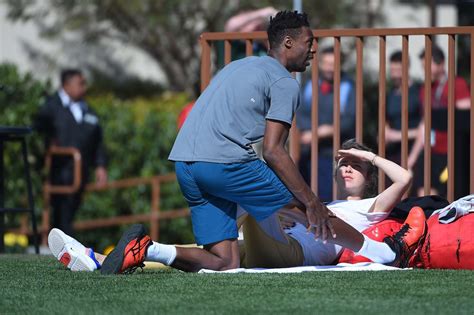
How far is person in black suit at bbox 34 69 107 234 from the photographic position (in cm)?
1296

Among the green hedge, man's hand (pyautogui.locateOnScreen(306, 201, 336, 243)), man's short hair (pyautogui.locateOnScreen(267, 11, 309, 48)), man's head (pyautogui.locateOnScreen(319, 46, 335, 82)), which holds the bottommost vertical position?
the green hedge

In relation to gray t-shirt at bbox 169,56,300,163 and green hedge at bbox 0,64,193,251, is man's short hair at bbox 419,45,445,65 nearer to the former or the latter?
gray t-shirt at bbox 169,56,300,163

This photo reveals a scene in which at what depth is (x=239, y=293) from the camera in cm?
592

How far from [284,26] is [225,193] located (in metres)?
0.92

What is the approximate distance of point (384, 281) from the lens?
636cm

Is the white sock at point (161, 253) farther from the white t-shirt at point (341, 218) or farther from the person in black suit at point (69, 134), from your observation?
the person in black suit at point (69, 134)

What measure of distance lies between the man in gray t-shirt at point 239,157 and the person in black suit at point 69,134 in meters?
6.10

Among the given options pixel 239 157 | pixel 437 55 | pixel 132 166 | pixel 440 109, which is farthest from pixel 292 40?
pixel 132 166

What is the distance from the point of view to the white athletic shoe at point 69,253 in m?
7.04

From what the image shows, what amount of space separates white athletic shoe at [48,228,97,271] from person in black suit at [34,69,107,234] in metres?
5.86

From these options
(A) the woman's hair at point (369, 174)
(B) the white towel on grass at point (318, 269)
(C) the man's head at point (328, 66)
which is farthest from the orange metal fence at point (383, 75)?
(C) the man's head at point (328, 66)

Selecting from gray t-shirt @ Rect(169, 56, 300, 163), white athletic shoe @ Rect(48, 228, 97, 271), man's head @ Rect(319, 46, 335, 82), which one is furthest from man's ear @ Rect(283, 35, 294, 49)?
A: man's head @ Rect(319, 46, 335, 82)

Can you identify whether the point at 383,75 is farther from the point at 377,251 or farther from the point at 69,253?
the point at 69,253

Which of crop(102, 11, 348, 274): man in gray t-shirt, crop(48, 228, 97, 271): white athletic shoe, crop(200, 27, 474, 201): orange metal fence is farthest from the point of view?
crop(200, 27, 474, 201): orange metal fence
